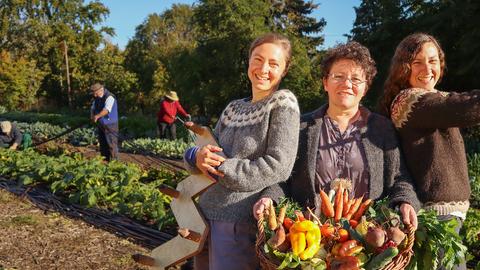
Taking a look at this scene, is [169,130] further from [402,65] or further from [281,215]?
[281,215]

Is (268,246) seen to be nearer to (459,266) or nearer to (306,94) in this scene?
(459,266)

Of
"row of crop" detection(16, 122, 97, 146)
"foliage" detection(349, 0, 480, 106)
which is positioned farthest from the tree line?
"row of crop" detection(16, 122, 97, 146)

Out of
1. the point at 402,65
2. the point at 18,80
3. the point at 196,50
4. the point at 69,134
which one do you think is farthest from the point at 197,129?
the point at 18,80

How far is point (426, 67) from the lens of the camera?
2195 millimetres

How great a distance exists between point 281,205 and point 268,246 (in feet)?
0.94

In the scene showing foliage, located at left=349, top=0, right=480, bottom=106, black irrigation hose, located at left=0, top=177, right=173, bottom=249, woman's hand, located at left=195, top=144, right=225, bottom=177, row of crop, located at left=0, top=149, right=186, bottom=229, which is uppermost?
foliage, located at left=349, top=0, right=480, bottom=106

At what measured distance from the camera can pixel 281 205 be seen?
2.10 m

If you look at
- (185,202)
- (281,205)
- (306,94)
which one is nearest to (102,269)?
(185,202)

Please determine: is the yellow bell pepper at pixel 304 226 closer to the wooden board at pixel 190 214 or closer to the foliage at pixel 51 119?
the wooden board at pixel 190 214

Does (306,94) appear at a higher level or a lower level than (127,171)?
higher

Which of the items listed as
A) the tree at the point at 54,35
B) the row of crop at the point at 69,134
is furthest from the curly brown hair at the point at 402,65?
the tree at the point at 54,35

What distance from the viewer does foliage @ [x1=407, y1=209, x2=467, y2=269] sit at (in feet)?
6.46

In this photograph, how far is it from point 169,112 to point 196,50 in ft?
26.1

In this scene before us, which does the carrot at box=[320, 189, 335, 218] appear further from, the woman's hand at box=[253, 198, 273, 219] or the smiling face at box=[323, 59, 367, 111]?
the smiling face at box=[323, 59, 367, 111]
